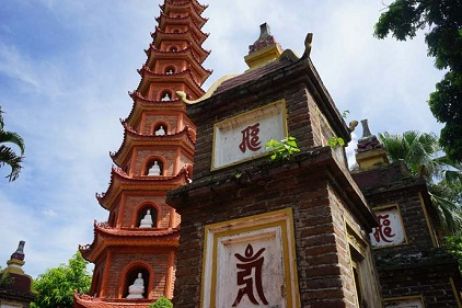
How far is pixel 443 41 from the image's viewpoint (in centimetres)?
1070

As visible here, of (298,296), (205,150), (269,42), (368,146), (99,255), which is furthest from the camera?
(99,255)

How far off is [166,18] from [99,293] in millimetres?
17029

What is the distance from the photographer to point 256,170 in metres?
4.31

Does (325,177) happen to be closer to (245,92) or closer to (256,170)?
(256,170)

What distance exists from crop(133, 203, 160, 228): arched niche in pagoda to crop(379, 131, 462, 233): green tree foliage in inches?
437

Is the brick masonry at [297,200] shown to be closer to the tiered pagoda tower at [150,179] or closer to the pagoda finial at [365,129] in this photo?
the pagoda finial at [365,129]

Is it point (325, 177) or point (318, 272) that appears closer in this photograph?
point (318, 272)

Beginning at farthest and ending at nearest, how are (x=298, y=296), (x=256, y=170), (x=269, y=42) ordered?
1. (x=269, y=42)
2. (x=256, y=170)
3. (x=298, y=296)

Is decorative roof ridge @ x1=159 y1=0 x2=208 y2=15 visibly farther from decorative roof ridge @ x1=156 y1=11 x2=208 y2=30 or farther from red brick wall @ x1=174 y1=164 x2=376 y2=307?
red brick wall @ x1=174 y1=164 x2=376 y2=307

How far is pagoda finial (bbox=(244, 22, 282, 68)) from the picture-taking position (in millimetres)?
6578

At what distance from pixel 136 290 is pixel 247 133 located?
33.5 ft

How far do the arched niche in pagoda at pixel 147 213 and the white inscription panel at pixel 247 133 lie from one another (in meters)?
10.6

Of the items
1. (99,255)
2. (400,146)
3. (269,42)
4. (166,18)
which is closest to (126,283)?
(99,255)

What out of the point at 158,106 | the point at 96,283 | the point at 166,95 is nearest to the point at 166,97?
the point at 166,95
